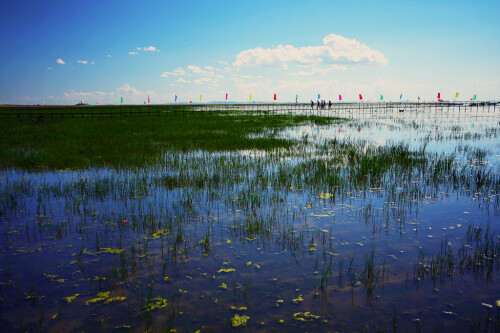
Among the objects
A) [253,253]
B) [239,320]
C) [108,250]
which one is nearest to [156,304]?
[239,320]

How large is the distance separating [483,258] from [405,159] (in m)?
8.27

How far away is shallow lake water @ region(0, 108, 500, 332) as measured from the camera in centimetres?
376

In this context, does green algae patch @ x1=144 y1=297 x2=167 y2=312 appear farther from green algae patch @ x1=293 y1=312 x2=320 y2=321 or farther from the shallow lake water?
green algae patch @ x1=293 y1=312 x2=320 y2=321

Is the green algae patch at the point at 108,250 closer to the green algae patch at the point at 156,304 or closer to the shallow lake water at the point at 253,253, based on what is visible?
the shallow lake water at the point at 253,253

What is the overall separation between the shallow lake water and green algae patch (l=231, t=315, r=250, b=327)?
25 millimetres

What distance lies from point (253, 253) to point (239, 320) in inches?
67.2

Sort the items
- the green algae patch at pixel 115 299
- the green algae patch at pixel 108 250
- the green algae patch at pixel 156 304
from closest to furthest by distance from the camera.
Result: 1. the green algae patch at pixel 156 304
2. the green algae patch at pixel 115 299
3. the green algae patch at pixel 108 250

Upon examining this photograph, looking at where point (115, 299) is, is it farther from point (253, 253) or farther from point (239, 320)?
point (253, 253)

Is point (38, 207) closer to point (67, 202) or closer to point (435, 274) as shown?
point (67, 202)

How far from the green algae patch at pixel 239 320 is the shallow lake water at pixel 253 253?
0.08 ft

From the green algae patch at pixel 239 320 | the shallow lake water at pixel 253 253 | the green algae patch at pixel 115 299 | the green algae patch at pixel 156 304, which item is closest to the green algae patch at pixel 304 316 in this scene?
the shallow lake water at pixel 253 253

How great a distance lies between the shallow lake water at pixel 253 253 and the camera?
3.76 metres

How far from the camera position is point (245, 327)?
358 cm

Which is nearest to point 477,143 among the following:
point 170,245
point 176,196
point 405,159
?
point 405,159
